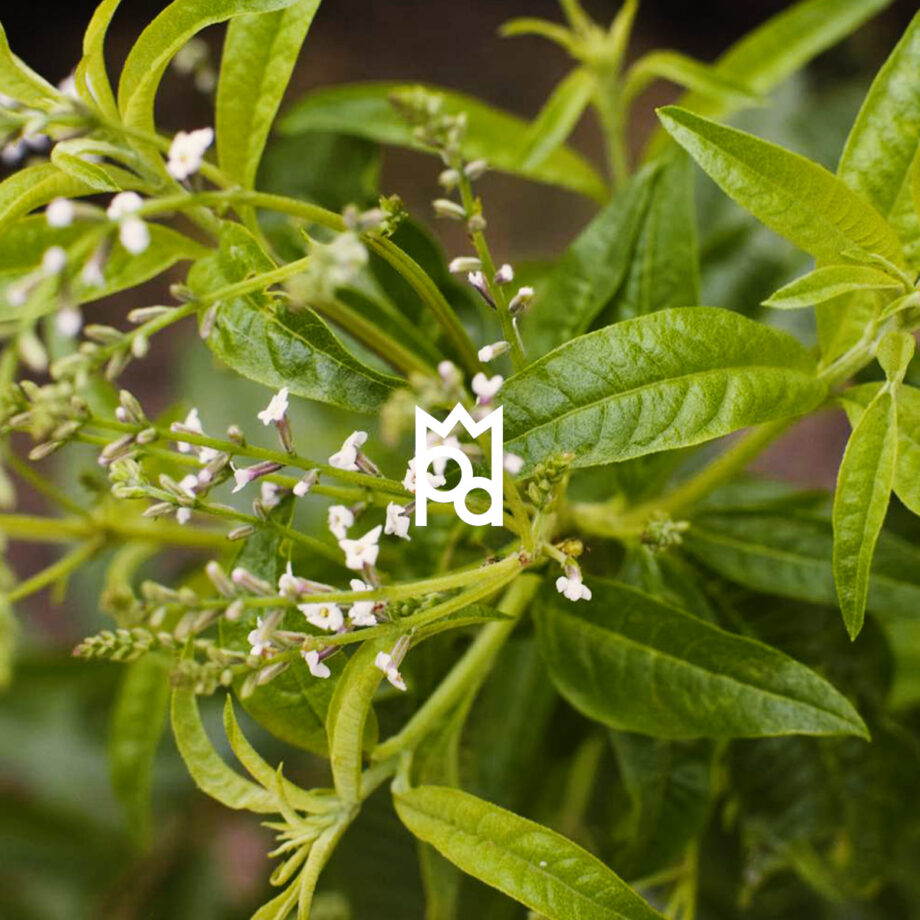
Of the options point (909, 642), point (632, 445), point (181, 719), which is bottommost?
point (909, 642)

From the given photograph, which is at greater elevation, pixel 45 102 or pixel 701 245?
pixel 45 102

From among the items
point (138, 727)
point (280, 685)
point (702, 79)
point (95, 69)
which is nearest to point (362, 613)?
point (280, 685)

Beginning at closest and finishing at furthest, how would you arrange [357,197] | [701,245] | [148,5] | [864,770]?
[864,770] → [357,197] → [701,245] → [148,5]

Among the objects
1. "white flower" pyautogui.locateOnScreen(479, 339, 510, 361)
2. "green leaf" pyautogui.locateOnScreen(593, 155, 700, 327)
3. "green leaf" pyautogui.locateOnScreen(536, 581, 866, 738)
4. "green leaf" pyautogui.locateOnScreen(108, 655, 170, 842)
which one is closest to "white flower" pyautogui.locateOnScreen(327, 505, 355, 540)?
"white flower" pyautogui.locateOnScreen(479, 339, 510, 361)

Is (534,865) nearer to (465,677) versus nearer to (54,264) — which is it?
(465,677)

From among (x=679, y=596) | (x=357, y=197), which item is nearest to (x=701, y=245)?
(x=357, y=197)

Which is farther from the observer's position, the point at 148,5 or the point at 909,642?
the point at 148,5

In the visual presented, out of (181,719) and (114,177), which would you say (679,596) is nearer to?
(181,719)
